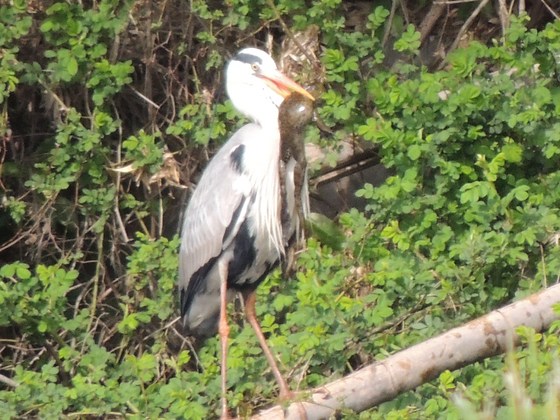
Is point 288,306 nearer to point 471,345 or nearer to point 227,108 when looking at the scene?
point 227,108

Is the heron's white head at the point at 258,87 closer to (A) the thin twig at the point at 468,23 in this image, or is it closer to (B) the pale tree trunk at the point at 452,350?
(A) the thin twig at the point at 468,23

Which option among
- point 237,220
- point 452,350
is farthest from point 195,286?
point 452,350

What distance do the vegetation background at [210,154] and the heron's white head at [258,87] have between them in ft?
1.83

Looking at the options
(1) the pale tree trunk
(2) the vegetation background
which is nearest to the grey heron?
(2) the vegetation background

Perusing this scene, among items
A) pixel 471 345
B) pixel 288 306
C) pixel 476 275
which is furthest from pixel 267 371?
pixel 471 345

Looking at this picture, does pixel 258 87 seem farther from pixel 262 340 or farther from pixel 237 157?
pixel 262 340

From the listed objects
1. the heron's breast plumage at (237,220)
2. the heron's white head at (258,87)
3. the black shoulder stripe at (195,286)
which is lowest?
the black shoulder stripe at (195,286)

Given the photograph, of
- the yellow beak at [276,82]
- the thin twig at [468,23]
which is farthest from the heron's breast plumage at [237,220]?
the thin twig at [468,23]

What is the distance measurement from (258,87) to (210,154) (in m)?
1.11

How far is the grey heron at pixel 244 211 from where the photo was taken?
4.76 metres

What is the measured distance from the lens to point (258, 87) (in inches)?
195

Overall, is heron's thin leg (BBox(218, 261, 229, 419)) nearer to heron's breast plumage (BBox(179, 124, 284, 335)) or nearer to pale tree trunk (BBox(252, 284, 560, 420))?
heron's breast plumage (BBox(179, 124, 284, 335))

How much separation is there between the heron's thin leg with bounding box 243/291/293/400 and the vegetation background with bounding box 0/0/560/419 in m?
0.08

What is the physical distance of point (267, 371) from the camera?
184 inches
